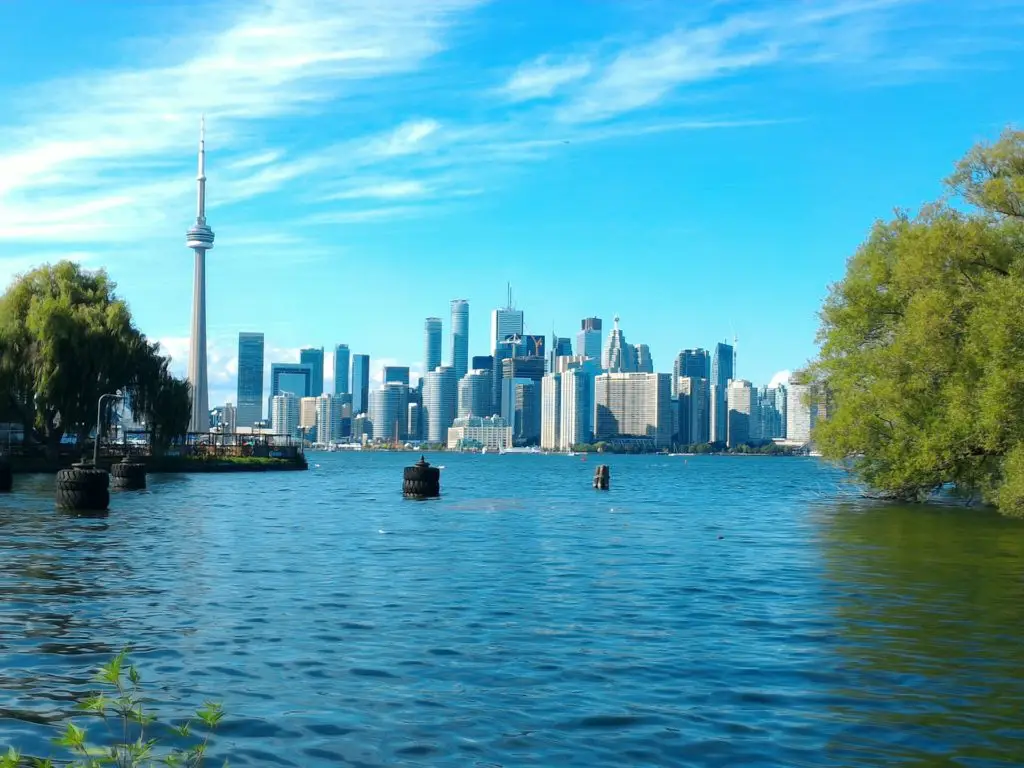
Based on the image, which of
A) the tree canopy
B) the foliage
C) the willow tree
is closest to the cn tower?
the tree canopy

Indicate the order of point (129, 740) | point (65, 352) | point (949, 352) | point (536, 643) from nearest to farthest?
point (129, 740)
point (536, 643)
point (949, 352)
point (65, 352)

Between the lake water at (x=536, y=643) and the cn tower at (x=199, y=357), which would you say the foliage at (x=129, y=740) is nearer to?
the lake water at (x=536, y=643)

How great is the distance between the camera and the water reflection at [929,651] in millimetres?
12977

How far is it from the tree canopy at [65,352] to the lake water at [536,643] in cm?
4622

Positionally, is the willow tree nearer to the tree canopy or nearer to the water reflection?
the water reflection

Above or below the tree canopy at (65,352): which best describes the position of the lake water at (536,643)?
below

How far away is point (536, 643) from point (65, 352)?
73979 millimetres

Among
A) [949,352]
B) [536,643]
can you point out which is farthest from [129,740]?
[949,352]

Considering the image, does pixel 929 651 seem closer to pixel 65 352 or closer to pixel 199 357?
pixel 65 352

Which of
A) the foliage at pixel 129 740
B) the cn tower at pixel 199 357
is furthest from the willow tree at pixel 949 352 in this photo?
the cn tower at pixel 199 357

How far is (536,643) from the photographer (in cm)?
1919

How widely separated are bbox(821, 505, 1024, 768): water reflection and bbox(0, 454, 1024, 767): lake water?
0.23 feet

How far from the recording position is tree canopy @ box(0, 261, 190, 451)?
82.9m

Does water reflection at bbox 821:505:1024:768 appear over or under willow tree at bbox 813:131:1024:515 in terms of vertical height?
under
